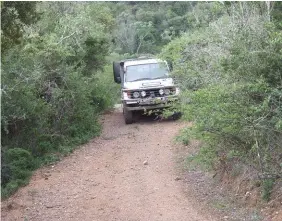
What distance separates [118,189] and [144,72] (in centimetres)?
761

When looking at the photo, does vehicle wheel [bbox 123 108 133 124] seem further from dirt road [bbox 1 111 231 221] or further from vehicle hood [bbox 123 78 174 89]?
dirt road [bbox 1 111 231 221]

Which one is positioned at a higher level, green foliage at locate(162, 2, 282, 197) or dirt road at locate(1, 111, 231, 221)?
green foliage at locate(162, 2, 282, 197)

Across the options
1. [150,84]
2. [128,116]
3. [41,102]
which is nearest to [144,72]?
[150,84]

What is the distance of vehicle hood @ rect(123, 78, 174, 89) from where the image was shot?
1370 cm

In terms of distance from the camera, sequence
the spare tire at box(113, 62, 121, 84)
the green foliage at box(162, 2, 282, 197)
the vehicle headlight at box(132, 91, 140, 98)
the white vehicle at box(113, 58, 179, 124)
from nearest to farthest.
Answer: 1. the green foliage at box(162, 2, 282, 197)
2. the white vehicle at box(113, 58, 179, 124)
3. the vehicle headlight at box(132, 91, 140, 98)
4. the spare tire at box(113, 62, 121, 84)

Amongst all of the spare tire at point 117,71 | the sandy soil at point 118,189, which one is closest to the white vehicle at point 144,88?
the spare tire at point 117,71

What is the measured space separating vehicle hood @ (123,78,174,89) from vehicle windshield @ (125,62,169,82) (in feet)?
1.01

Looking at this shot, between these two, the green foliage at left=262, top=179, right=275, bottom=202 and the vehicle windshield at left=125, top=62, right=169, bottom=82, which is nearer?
the green foliage at left=262, top=179, right=275, bottom=202

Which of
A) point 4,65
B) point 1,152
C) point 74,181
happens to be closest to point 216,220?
point 74,181

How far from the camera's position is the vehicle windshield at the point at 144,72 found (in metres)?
14.4

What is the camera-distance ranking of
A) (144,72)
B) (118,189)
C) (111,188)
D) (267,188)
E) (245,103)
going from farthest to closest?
(144,72) < (111,188) < (118,189) < (245,103) < (267,188)

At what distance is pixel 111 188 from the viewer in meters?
7.67

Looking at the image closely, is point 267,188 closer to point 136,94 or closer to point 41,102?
point 41,102

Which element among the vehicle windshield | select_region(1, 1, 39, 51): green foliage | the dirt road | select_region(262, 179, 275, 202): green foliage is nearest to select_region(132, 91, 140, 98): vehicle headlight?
the vehicle windshield
